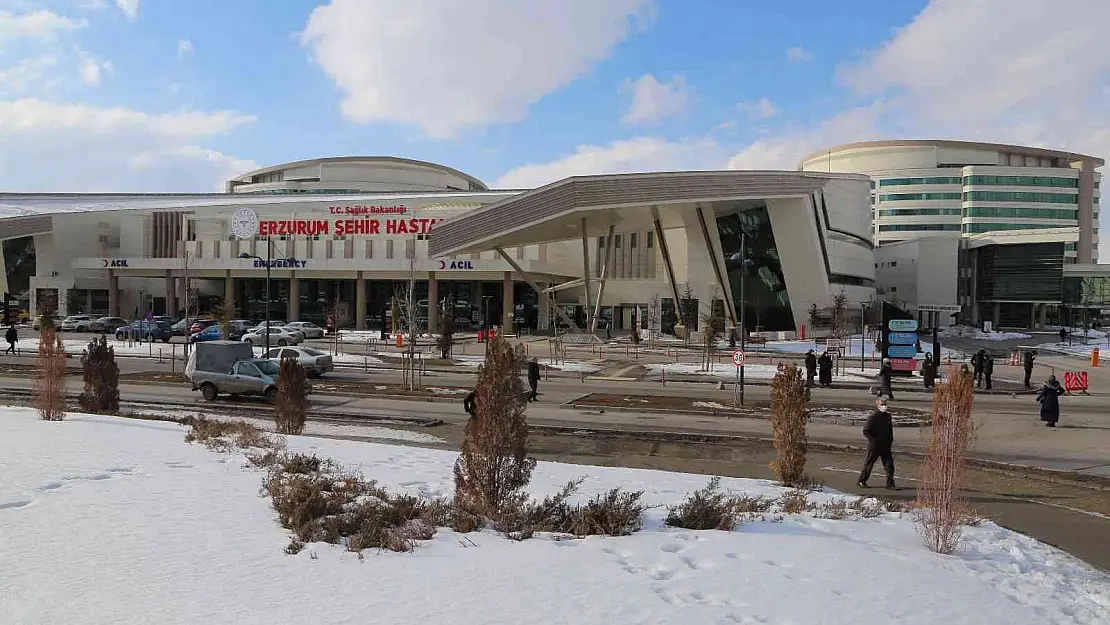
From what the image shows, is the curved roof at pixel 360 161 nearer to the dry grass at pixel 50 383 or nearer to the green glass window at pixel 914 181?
the green glass window at pixel 914 181

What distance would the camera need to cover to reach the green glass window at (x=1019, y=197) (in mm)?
109188

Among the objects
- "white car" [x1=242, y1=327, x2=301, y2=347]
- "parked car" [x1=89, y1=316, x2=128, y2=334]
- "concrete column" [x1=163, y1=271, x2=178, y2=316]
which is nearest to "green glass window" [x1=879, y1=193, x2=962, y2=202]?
"white car" [x1=242, y1=327, x2=301, y2=347]

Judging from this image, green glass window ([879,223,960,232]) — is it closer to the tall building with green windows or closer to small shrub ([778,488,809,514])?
the tall building with green windows

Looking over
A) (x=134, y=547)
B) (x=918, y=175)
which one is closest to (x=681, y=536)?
(x=134, y=547)

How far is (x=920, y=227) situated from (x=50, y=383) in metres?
120

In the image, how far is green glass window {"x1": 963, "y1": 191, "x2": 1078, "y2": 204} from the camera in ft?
358

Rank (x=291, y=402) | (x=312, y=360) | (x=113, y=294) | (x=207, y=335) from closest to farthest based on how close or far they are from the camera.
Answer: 1. (x=291, y=402)
2. (x=312, y=360)
3. (x=207, y=335)
4. (x=113, y=294)

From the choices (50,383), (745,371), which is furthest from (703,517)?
(745,371)

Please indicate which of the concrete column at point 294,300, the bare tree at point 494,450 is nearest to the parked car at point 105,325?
the concrete column at point 294,300

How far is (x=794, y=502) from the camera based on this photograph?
29.4 ft

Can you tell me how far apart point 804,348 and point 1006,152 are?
8962cm

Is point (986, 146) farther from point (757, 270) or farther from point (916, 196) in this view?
point (757, 270)

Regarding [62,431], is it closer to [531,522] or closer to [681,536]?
[531,522]

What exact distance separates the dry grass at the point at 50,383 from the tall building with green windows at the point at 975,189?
10648 centimetres
